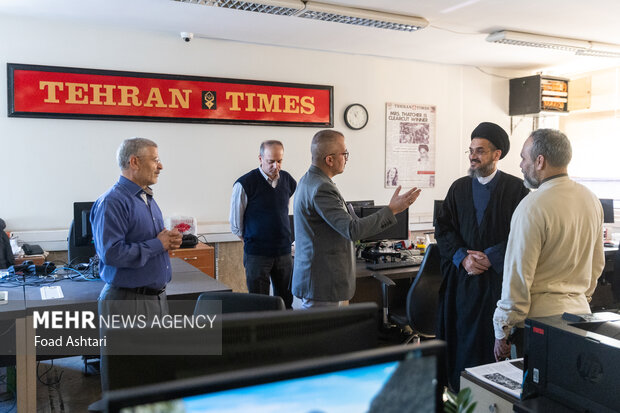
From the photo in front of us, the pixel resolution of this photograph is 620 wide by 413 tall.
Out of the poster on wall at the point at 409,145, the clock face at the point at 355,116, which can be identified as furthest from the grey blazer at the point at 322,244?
the poster on wall at the point at 409,145

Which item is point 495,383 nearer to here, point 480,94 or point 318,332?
point 318,332

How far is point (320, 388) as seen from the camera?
74cm

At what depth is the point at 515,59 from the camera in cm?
632

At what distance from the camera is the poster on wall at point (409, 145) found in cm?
622

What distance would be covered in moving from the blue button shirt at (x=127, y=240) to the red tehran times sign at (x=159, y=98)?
2.71 meters

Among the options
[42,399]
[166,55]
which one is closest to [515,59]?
[166,55]

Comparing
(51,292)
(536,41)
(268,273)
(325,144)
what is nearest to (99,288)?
(51,292)

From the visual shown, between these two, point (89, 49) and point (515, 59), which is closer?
point (89, 49)

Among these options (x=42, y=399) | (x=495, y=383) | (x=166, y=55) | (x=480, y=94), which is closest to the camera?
(x=495, y=383)

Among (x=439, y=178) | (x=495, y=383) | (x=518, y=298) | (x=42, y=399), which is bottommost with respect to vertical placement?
(x=42, y=399)

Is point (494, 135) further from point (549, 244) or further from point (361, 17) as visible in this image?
point (361, 17)

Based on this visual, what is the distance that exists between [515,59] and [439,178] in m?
1.74

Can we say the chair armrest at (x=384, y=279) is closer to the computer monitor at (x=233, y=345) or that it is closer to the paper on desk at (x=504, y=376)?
the paper on desk at (x=504, y=376)

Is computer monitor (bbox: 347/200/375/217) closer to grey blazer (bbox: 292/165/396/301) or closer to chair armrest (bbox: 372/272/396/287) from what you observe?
chair armrest (bbox: 372/272/396/287)
